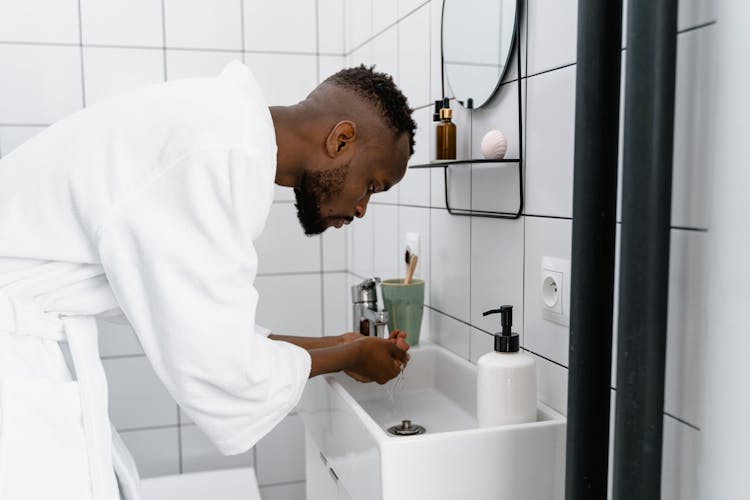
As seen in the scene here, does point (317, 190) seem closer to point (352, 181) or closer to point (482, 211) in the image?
point (352, 181)

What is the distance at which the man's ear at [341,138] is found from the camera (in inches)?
46.8

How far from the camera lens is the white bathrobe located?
993 millimetres

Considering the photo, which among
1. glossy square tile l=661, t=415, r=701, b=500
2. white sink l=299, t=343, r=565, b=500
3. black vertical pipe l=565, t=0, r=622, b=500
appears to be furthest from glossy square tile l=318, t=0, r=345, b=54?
glossy square tile l=661, t=415, r=701, b=500

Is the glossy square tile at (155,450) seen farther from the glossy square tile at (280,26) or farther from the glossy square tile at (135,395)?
the glossy square tile at (280,26)

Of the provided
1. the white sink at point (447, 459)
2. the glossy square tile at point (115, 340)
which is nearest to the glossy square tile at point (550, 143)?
the white sink at point (447, 459)

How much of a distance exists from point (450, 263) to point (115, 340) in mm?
1266

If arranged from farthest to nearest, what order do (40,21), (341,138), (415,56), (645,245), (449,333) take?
1. (40,21)
2. (415,56)
3. (449,333)
4. (341,138)
5. (645,245)

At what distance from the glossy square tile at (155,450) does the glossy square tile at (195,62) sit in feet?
3.80

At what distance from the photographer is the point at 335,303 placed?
2.46 metres

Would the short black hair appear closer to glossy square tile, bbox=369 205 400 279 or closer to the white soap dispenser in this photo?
the white soap dispenser

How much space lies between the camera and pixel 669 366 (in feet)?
2.85

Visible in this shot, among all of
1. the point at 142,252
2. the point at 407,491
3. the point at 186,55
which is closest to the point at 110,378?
the point at 186,55

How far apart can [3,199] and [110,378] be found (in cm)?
135

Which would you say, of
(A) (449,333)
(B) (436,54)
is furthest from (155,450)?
(B) (436,54)
